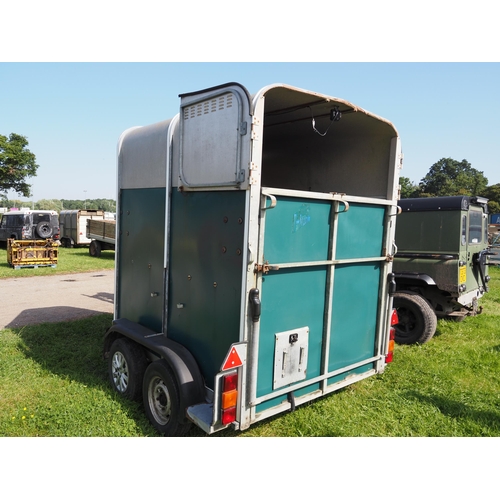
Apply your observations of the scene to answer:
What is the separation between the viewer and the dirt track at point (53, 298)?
819 cm

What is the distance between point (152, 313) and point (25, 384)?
1.76 metres

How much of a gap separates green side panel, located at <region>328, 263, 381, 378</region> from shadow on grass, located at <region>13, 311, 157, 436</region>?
1.94 metres

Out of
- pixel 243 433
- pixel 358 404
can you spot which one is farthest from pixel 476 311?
pixel 243 433

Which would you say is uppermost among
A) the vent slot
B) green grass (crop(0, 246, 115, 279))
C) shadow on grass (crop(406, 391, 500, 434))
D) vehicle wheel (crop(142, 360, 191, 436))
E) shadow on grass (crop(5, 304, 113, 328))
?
the vent slot

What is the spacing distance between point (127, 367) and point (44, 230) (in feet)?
57.0

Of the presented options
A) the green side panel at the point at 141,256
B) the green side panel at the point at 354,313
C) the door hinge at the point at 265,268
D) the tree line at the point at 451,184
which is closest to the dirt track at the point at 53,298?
the green side panel at the point at 141,256

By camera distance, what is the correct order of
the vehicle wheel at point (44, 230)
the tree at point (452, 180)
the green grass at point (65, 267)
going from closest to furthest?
the green grass at point (65, 267), the vehicle wheel at point (44, 230), the tree at point (452, 180)

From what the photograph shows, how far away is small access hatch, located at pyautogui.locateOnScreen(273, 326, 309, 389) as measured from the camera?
11.6ft

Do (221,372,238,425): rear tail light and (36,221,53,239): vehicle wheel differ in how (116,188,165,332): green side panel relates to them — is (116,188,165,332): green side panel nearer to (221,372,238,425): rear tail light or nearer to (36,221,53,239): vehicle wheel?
(221,372,238,425): rear tail light

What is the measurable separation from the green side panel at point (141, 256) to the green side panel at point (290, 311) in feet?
4.26

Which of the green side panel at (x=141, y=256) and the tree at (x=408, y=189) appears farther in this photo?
the tree at (x=408, y=189)

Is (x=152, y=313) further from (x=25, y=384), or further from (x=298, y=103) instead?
(x=298, y=103)

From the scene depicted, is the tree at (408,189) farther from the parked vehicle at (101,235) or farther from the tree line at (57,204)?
the tree line at (57,204)

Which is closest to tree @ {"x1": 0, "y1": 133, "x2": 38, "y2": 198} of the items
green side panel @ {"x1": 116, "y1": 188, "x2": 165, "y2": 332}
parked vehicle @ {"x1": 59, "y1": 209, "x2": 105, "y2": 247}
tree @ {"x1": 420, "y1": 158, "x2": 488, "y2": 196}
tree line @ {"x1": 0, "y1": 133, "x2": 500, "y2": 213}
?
tree line @ {"x1": 0, "y1": 133, "x2": 500, "y2": 213}
